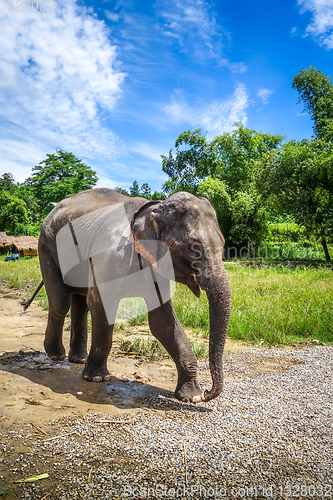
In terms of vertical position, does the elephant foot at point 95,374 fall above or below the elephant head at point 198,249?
below

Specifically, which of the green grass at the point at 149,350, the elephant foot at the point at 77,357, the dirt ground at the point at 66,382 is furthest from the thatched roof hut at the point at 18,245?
the elephant foot at the point at 77,357

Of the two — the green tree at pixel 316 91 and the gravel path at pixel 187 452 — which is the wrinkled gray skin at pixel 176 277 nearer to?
the gravel path at pixel 187 452

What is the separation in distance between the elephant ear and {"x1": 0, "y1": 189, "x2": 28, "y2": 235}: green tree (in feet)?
88.7

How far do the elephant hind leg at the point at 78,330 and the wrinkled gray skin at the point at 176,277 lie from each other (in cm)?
1

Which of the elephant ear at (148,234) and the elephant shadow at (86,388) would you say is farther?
the elephant shadow at (86,388)

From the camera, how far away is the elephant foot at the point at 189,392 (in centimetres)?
315

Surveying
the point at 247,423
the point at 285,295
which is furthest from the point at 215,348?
the point at 285,295

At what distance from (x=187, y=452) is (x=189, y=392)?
0.88 m

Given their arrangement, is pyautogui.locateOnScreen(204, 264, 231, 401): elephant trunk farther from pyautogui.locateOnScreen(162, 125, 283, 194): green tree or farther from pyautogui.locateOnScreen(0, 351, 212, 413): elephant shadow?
pyautogui.locateOnScreen(162, 125, 283, 194): green tree

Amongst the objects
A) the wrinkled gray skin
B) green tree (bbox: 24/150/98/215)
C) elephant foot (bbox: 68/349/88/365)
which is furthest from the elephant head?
green tree (bbox: 24/150/98/215)

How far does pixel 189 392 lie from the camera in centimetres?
319

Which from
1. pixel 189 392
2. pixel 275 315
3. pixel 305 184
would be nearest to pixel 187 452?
pixel 189 392

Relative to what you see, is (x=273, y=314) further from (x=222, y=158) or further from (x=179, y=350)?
(x=222, y=158)

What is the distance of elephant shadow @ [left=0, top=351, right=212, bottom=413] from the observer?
3078mm
